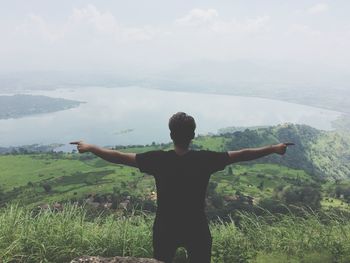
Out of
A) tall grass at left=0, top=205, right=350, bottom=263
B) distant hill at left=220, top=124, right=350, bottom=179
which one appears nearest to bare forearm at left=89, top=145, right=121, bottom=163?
tall grass at left=0, top=205, right=350, bottom=263

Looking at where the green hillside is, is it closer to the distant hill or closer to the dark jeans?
the distant hill

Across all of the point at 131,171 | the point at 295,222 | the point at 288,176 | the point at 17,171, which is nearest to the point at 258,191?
the point at 288,176

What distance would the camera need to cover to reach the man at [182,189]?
148 inches

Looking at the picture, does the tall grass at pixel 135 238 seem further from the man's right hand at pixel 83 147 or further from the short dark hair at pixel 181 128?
the short dark hair at pixel 181 128

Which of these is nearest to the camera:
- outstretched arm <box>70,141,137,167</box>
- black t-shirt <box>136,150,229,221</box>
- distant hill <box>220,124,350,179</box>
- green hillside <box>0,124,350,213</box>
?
black t-shirt <box>136,150,229,221</box>

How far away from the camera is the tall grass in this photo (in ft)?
17.3

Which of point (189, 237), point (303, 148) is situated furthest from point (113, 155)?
point (303, 148)

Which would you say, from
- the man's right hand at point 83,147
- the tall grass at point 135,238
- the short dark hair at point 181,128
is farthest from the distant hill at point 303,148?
the short dark hair at point 181,128

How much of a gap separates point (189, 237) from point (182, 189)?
48 cm

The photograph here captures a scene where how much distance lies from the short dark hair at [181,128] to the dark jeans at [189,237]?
80cm

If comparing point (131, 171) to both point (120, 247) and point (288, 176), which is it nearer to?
point (288, 176)

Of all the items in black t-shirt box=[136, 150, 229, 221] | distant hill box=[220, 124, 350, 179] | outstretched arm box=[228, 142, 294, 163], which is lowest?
distant hill box=[220, 124, 350, 179]

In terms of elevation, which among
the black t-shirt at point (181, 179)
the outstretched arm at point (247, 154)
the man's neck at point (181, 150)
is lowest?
the black t-shirt at point (181, 179)

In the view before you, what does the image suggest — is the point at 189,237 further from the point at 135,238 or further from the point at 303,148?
the point at 303,148
